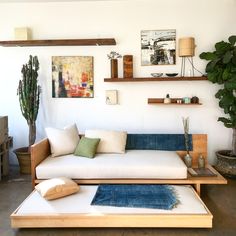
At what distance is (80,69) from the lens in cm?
439

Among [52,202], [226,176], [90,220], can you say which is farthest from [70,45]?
[226,176]

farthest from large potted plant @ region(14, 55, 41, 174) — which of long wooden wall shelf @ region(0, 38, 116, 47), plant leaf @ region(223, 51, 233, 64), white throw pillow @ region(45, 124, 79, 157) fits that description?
plant leaf @ region(223, 51, 233, 64)

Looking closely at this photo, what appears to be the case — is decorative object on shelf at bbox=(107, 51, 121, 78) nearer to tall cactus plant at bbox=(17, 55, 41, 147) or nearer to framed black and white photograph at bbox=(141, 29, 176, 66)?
framed black and white photograph at bbox=(141, 29, 176, 66)

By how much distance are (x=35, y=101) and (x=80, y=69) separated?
2.91 ft

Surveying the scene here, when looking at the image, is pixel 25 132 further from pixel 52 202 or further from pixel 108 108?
pixel 52 202

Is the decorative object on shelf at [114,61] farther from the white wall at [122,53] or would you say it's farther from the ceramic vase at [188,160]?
the ceramic vase at [188,160]

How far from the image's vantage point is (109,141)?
3.86 m

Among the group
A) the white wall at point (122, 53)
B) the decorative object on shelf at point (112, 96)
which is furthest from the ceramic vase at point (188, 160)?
the decorative object on shelf at point (112, 96)

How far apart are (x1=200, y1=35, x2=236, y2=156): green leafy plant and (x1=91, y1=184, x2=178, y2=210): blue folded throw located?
1610 mm

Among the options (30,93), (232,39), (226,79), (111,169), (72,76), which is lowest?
(111,169)

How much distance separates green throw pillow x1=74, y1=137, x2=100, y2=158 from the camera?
3.61m

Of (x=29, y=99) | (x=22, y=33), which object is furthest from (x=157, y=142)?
(x=22, y=33)

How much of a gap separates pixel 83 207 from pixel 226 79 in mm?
2733

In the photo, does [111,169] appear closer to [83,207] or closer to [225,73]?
[83,207]
